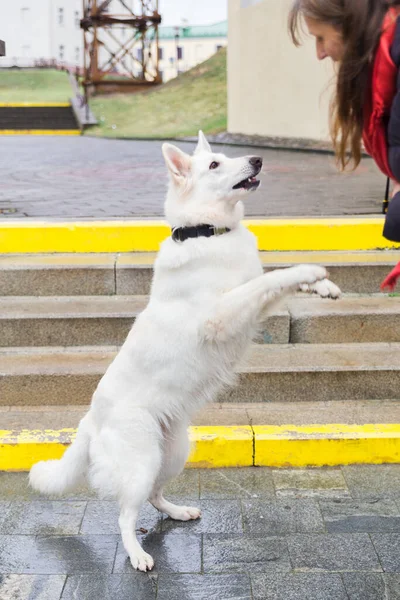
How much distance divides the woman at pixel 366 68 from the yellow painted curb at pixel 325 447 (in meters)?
2.11

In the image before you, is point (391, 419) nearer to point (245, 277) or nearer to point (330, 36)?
point (245, 277)

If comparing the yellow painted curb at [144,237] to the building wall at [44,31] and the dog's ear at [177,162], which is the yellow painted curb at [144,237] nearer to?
the dog's ear at [177,162]

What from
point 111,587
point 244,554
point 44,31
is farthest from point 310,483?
point 44,31

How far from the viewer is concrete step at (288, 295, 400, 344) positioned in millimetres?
5062

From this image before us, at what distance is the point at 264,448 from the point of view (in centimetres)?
407

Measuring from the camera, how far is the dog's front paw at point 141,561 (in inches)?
123

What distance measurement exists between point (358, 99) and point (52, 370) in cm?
313

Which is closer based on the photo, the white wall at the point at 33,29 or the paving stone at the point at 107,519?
the paving stone at the point at 107,519

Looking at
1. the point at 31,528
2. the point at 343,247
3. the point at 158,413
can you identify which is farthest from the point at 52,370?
the point at 343,247

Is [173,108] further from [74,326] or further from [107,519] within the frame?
[107,519]

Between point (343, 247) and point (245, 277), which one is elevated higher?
point (245, 277)

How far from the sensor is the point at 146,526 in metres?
3.54

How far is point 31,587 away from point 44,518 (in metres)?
0.57

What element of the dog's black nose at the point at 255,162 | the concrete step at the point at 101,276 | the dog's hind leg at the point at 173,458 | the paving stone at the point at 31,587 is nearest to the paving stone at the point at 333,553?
the dog's hind leg at the point at 173,458
